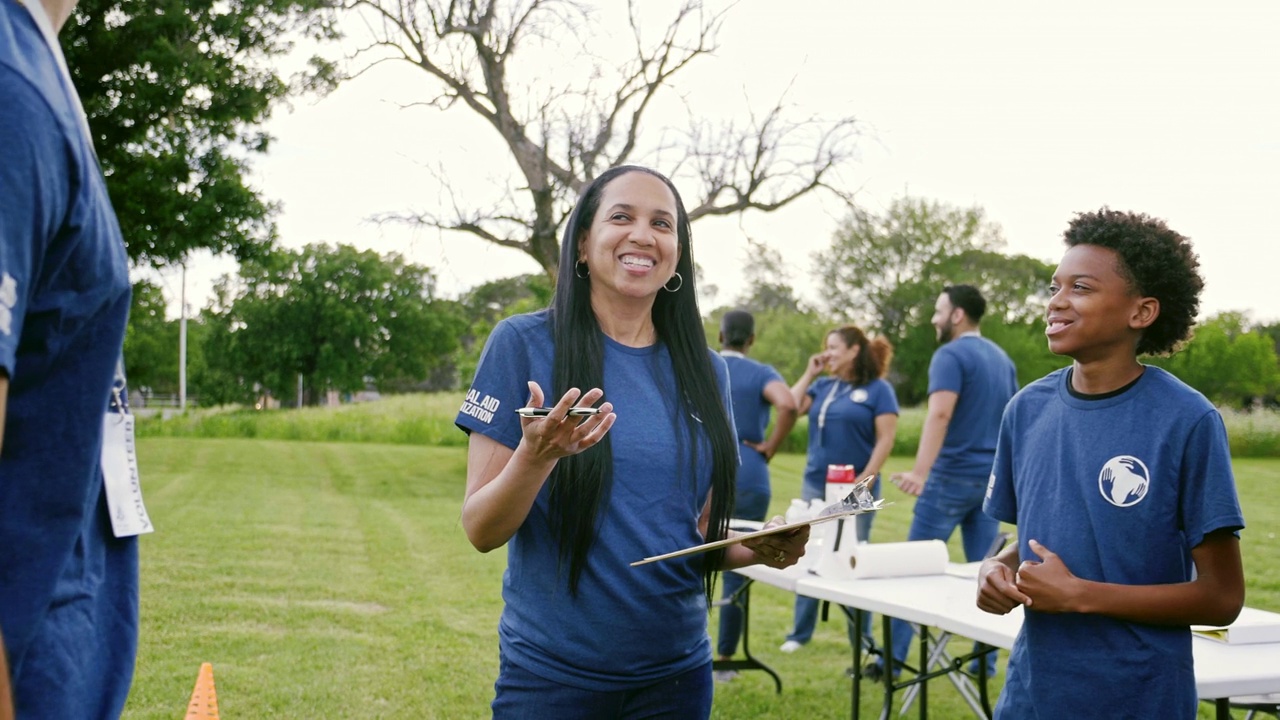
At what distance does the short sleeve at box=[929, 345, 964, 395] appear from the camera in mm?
6094

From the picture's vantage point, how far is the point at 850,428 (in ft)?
22.5

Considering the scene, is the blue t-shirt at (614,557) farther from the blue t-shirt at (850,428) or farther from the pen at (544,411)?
the blue t-shirt at (850,428)

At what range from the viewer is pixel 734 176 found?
1694 centimetres

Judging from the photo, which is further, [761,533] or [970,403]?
[970,403]

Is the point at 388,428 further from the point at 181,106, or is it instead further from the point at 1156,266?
the point at 1156,266

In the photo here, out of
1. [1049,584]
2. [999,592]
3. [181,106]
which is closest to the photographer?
[1049,584]

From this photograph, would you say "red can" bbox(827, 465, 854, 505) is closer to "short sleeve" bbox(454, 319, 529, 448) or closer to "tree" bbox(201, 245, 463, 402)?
"short sleeve" bbox(454, 319, 529, 448)

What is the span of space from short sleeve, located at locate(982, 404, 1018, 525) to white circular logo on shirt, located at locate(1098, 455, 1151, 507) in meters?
0.34

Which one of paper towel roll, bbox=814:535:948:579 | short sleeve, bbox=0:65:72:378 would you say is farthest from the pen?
paper towel roll, bbox=814:535:948:579

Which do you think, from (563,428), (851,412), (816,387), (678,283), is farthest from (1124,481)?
(816,387)

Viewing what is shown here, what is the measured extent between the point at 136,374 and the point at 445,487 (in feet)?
89.2

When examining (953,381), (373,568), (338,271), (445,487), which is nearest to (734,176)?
(445,487)

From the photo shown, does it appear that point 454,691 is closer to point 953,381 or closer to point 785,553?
point 953,381

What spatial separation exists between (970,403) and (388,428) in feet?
75.1
